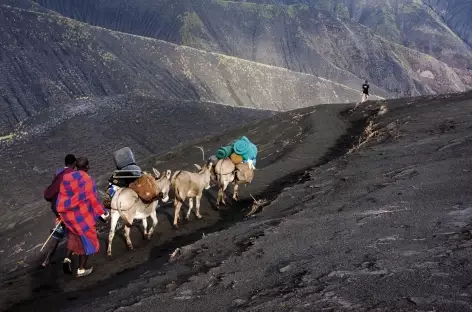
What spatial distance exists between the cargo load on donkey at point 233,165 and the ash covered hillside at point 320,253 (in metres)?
0.65

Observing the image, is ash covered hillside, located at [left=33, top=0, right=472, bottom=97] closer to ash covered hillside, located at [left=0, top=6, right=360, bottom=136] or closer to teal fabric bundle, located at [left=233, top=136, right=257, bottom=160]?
ash covered hillside, located at [left=0, top=6, right=360, bottom=136]

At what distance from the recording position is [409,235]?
20.9 ft

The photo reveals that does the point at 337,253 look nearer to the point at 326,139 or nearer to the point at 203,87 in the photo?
the point at 326,139

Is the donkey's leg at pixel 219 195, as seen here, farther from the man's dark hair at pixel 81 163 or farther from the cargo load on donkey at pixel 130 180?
the man's dark hair at pixel 81 163

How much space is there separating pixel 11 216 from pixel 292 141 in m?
12.1

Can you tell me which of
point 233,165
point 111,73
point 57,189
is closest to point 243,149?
point 233,165

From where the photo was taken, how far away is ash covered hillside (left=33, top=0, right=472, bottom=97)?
113019 mm

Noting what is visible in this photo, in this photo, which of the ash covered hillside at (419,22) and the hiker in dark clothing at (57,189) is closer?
the hiker in dark clothing at (57,189)

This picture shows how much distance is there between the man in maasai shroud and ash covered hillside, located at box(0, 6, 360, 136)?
1385 inches

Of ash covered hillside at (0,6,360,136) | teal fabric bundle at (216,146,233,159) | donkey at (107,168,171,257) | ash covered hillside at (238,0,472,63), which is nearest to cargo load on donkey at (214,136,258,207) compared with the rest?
teal fabric bundle at (216,146,233,159)

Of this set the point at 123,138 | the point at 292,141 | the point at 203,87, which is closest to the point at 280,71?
the point at 203,87

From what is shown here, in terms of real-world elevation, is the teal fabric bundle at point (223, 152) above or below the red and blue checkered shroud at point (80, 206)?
below

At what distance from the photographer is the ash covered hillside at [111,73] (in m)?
49.5

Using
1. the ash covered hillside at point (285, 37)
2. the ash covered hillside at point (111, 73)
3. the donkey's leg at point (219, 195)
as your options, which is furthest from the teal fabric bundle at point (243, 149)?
the ash covered hillside at point (285, 37)
